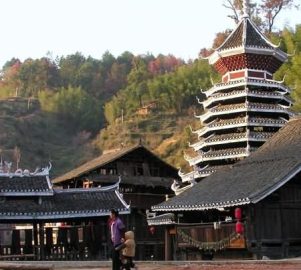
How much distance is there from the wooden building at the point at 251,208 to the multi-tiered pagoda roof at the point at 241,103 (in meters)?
9.31

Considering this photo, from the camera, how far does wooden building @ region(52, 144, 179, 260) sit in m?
49.9

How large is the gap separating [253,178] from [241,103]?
14.3 meters

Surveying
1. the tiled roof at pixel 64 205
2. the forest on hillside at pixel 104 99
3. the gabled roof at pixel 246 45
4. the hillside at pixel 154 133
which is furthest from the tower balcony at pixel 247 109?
the hillside at pixel 154 133

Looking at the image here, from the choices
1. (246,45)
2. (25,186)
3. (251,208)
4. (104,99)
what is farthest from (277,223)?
(104,99)

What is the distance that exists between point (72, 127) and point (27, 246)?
73.6 metres

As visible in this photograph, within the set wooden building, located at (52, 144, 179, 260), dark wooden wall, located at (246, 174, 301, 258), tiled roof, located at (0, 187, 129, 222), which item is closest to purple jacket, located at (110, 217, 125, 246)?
dark wooden wall, located at (246, 174, 301, 258)

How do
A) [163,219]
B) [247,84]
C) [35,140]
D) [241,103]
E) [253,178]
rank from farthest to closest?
[35,140] → [241,103] → [247,84] → [163,219] → [253,178]

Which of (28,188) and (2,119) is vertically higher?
(2,119)

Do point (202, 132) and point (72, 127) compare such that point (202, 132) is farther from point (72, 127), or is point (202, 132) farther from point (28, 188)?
point (72, 127)

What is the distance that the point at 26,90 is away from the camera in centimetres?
12262

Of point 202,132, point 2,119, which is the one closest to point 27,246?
point 202,132

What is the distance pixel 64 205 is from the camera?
40.6 m

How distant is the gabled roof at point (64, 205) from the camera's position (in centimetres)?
3872

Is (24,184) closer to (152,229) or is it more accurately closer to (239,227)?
(152,229)
